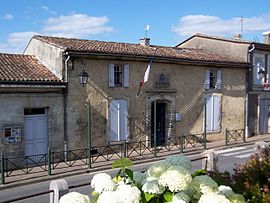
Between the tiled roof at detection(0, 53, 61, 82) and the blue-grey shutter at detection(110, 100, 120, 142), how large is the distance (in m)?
2.87

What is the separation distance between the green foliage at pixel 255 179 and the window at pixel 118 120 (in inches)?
418

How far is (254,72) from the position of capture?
21.6 metres

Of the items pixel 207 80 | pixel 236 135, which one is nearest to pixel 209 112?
pixel 207 80

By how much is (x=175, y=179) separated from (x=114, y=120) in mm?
12825

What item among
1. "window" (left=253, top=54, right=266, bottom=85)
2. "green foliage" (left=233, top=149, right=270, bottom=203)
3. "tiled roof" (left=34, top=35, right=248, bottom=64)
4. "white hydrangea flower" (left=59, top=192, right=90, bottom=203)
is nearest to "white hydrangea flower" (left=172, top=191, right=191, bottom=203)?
"white hydrangea flower" (left=59, top=192, right=90, bottom=203)

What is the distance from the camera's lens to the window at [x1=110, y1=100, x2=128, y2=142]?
15.2 meters

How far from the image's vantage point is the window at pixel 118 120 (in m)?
15.2

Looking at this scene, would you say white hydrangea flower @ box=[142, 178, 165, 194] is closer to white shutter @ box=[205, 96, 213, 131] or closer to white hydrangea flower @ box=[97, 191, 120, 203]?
white hydrangea flower @ box=[97, 191, 120, 203]

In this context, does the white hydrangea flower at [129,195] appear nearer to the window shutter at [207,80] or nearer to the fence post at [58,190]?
the fence post at [58,190]

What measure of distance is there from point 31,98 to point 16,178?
127 inches

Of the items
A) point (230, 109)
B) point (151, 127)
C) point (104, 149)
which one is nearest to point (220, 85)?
point (230, 109)

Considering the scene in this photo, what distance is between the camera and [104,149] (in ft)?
49.0

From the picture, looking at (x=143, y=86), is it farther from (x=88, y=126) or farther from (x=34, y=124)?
(x=34, y=124)

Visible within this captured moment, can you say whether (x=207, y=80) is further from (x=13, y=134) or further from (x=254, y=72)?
(x=13, y=134)
